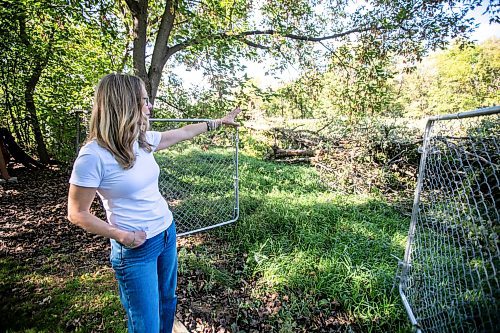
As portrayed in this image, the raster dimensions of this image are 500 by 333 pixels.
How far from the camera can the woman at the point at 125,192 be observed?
1237 mm

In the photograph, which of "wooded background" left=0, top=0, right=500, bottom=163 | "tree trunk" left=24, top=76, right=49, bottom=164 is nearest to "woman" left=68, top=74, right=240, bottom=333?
"wooded background" left=0, top=0, right=500, bottom=163

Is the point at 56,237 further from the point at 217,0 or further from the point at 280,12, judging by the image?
the point at 280,12

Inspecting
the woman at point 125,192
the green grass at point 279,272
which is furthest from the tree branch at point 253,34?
the woman at point 125,192

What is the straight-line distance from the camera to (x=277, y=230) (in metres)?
3.74

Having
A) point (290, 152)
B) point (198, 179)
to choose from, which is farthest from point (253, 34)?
point (290, 152)

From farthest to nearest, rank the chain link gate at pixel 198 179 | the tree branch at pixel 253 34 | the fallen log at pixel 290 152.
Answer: the fallen log at pixel 290 152
the tree branch at pixel 253 34
the chain link gate at pixel 198 179

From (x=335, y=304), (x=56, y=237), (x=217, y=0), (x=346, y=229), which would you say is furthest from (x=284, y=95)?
(x=56, y=237)

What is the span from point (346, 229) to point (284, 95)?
337 centimetres

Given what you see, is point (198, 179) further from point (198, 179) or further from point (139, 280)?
point (139, 280)

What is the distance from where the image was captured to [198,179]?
459 centimetres

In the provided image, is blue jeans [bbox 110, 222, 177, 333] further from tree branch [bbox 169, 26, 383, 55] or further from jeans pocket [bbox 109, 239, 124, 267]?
tree branch [bbox 169, 26, 383, 55]

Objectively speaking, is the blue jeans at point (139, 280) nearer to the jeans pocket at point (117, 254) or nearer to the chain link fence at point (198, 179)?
the jeans pocket at point (117, 254)

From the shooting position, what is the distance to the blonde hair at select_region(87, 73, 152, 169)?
1.30 m

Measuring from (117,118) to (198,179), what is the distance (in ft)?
10.8
